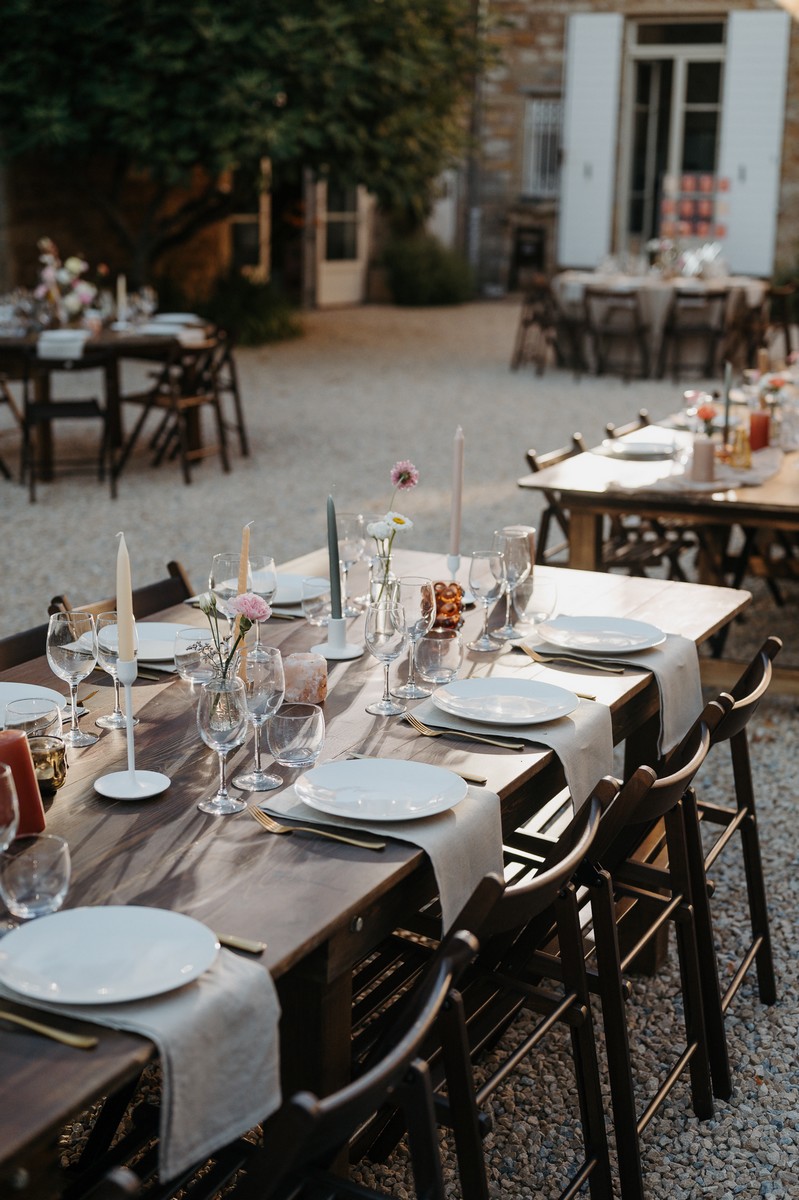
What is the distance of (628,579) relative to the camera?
11.2 ft

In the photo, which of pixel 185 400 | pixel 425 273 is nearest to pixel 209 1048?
pixel 185 400

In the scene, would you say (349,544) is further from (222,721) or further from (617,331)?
(617,331)

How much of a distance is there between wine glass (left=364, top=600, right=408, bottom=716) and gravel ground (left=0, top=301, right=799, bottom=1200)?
31.1 inches

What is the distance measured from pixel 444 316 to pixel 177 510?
1023cm

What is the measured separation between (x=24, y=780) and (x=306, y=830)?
0.39 meters

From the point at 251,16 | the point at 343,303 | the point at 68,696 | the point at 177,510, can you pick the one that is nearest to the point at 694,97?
the point at 343,303

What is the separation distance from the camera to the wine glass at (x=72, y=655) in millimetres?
2273

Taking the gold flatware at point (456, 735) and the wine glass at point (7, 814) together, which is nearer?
the wine glass at point (7, 814)

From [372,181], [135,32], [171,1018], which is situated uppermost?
[135,32]

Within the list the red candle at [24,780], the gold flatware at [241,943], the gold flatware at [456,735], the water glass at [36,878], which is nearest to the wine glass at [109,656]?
the red candle at [24,780]

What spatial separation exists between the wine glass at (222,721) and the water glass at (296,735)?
0.07 m

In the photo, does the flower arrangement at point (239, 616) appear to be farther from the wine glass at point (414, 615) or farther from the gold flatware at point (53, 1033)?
the gold flatware at point (53, 1033)

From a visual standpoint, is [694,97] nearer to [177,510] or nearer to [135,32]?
[135,32]

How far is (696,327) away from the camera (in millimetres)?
11656
